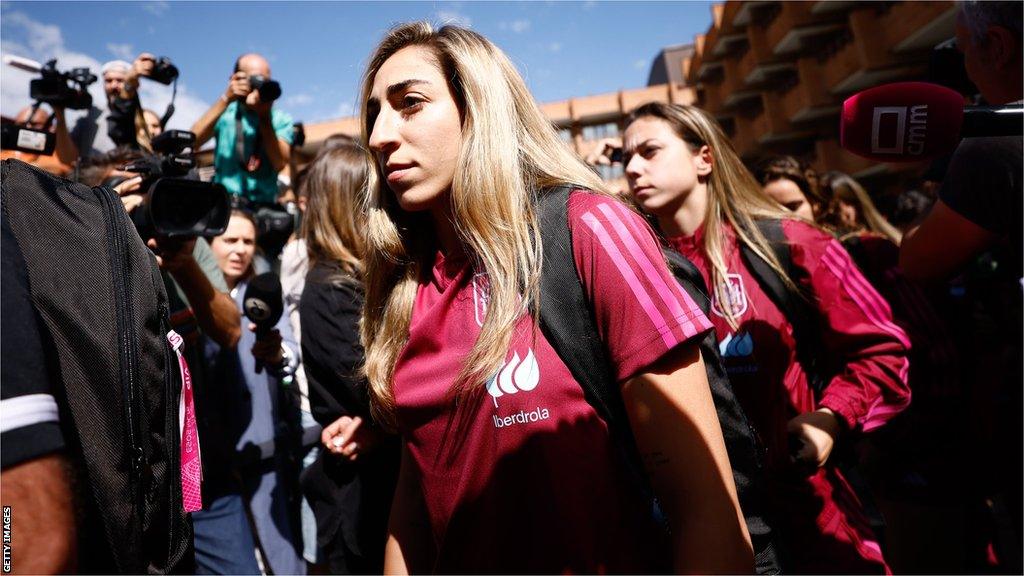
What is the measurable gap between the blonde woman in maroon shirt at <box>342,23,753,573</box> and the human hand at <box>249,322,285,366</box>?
3.35 ft

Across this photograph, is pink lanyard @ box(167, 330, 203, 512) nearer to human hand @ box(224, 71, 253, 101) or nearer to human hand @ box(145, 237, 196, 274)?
human hand @ box(145, 237, 196, 274)

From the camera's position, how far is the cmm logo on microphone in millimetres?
977

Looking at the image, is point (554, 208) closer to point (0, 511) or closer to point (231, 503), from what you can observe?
point (0, 511)

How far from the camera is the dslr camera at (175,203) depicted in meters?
1.74

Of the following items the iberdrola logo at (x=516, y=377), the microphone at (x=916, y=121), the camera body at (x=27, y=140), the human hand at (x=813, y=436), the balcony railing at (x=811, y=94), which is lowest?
the human hand at (x=813, y=436)

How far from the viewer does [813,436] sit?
5.66ft

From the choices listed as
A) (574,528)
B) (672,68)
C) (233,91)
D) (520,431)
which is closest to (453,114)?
(520,431)

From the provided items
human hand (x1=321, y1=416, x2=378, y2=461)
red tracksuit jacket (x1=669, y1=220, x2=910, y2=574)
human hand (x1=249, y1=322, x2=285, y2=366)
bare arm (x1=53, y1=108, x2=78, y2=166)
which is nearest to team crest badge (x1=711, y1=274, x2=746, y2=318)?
red tracksuit jacket (x1=669, y1=220, x2=910, y2=574)

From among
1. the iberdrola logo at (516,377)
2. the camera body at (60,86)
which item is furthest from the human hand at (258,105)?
the iberdrola logo at (516,377)

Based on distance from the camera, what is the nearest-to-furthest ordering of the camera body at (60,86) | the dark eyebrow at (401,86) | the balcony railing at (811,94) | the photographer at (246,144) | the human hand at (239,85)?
1. the dark eyebrow at (401,86)
2. the camera body at (60,86)
3. the human hand at (239,85)
4. the photographer at (246,144)
5. the balcony railing at (811,94)

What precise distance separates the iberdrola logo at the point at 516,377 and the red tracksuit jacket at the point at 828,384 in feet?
3.10

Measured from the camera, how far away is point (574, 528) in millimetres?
1196

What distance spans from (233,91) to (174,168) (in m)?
1.82

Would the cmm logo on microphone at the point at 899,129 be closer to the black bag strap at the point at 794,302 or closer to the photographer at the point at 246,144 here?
the black bag strap at the point at 794,302
